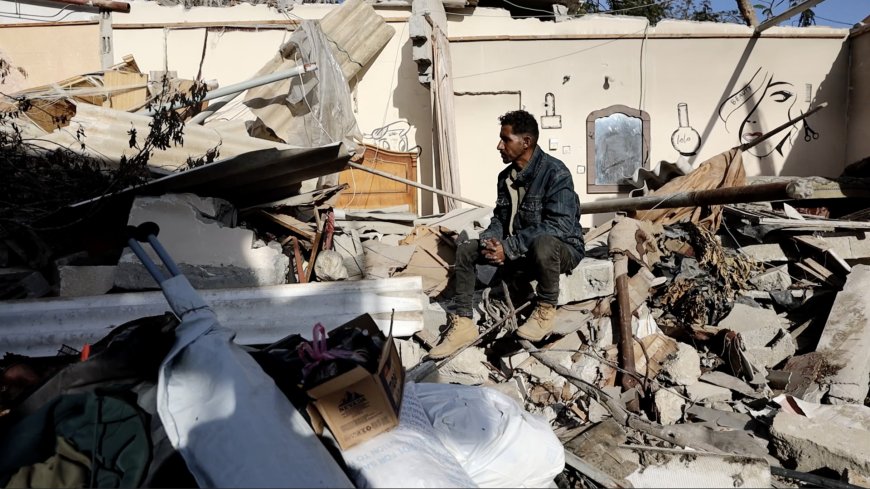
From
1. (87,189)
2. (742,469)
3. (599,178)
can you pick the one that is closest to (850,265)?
(742,469)

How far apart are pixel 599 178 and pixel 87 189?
750 centimetres

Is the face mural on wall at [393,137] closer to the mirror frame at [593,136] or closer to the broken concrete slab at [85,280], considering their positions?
the mirror frame at [593,136]

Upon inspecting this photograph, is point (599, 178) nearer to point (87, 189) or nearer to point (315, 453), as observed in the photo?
point (87, 189)

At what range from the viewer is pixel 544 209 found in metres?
3.89

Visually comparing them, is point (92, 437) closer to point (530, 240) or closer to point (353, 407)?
point (353, 407)

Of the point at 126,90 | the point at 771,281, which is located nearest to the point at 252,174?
the point at 126,90

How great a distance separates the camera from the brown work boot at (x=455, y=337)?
3736 millimetres

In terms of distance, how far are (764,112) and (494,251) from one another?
7889mm

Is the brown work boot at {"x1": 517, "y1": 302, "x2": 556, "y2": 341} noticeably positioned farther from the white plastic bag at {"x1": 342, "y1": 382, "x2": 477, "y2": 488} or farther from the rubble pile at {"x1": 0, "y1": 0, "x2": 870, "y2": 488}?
the white plastic bag at {"x1": 342, "y1": 382, "x2": 477, "y2": 488}

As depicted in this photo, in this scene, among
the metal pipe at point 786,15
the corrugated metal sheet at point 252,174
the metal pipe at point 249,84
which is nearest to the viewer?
the corrugated metal sheet at point 252,174

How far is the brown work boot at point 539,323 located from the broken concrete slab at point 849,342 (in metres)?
1.99

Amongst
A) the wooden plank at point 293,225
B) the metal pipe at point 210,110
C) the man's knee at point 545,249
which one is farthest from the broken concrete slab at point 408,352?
the metal pipe at point 210,110

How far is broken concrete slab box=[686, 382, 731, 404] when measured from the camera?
13.0 feet

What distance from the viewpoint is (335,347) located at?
2348 millimetres
